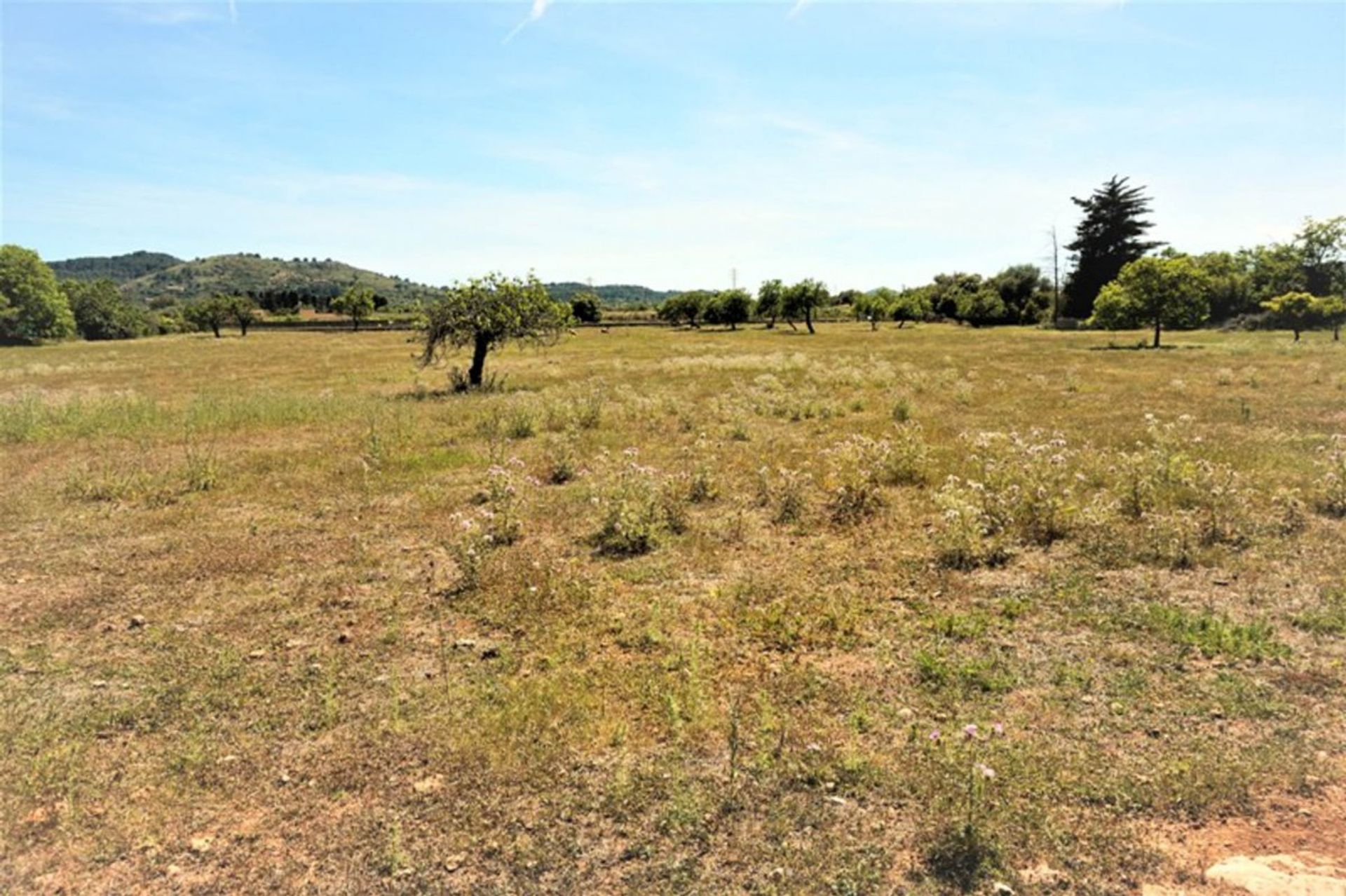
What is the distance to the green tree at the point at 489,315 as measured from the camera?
24.7 metres

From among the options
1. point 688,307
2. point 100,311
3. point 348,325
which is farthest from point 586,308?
point 100,311

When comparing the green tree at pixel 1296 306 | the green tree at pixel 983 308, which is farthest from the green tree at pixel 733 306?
the green tree at pixel 1296 306

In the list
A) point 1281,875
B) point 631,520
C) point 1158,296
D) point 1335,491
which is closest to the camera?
point 1281,875

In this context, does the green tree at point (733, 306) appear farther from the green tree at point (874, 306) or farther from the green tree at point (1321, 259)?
the green tree at point (1321, 259)

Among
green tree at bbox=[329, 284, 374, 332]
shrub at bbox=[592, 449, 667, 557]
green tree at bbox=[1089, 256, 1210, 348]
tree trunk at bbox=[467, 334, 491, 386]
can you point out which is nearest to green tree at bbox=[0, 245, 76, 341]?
green tree at bbox=[329, 284, 374, 332]

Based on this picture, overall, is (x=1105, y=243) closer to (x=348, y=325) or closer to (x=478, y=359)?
(x=478, y=359)

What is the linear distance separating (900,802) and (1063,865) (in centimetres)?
93

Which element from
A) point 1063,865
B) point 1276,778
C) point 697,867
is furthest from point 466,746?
point 1276,778

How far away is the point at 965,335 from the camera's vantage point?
61500mm

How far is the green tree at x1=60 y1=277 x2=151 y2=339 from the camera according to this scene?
268ft

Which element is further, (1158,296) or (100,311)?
(100,311)

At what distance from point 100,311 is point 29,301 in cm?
1370

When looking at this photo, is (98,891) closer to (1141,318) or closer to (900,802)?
(900,802)

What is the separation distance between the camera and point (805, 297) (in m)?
75.4
